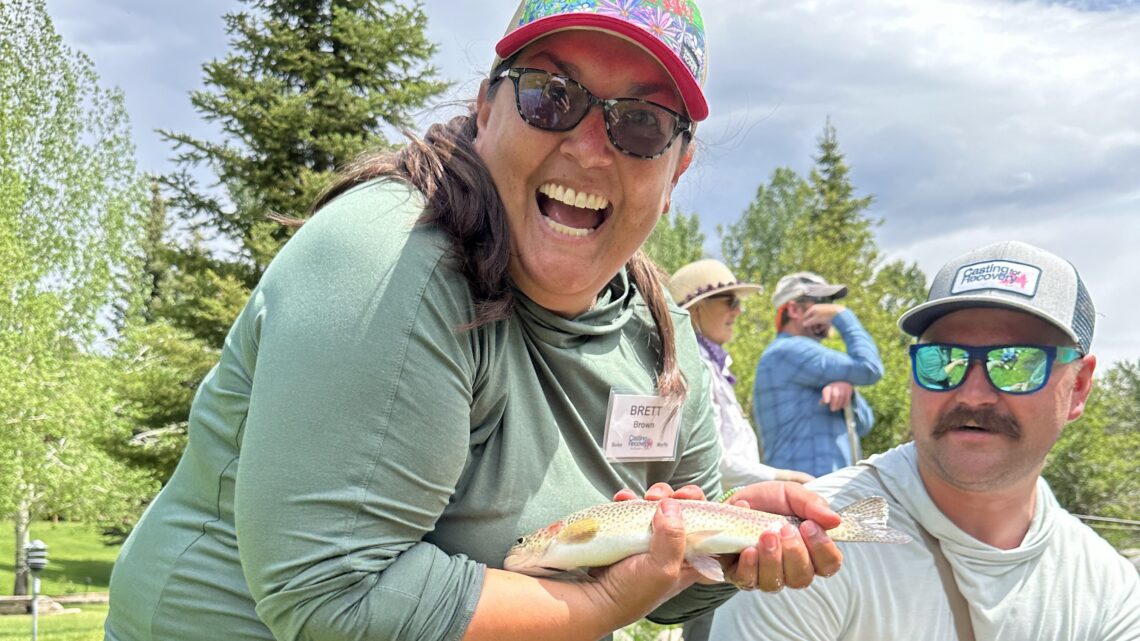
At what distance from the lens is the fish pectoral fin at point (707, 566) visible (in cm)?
199

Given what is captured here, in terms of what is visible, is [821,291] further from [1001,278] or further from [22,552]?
[22,552]

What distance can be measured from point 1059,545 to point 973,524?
0.93ft

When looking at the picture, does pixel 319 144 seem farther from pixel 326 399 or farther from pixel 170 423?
pixel 326 399

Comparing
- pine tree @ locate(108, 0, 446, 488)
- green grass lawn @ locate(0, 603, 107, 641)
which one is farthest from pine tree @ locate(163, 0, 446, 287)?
green grass lawn @ locate(0, 603, 107, 641)

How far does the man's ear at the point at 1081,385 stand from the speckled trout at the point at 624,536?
59.9 inches

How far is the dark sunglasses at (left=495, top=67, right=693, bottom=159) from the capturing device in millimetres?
1993

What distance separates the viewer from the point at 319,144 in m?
25.8

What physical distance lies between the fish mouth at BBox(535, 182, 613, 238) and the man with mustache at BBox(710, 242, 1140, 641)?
1.25 meters

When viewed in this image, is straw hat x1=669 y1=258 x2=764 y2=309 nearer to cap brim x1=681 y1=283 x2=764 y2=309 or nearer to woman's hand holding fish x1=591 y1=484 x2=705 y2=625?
cap brim x1=681 y1=283 x2=764 y2=309

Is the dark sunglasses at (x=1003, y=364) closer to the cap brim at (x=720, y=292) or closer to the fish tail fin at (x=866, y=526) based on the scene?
the fish tail fin at (x=866, y=526)

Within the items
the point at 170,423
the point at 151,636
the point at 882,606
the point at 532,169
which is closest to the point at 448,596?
the point at 151,636

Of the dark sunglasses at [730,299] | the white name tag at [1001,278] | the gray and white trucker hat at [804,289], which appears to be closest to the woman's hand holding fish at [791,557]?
the white name tag at [1001,278]

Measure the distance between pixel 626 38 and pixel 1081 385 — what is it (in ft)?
7.04

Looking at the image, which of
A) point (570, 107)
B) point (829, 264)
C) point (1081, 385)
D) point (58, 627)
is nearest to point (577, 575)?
point (570, 107)
